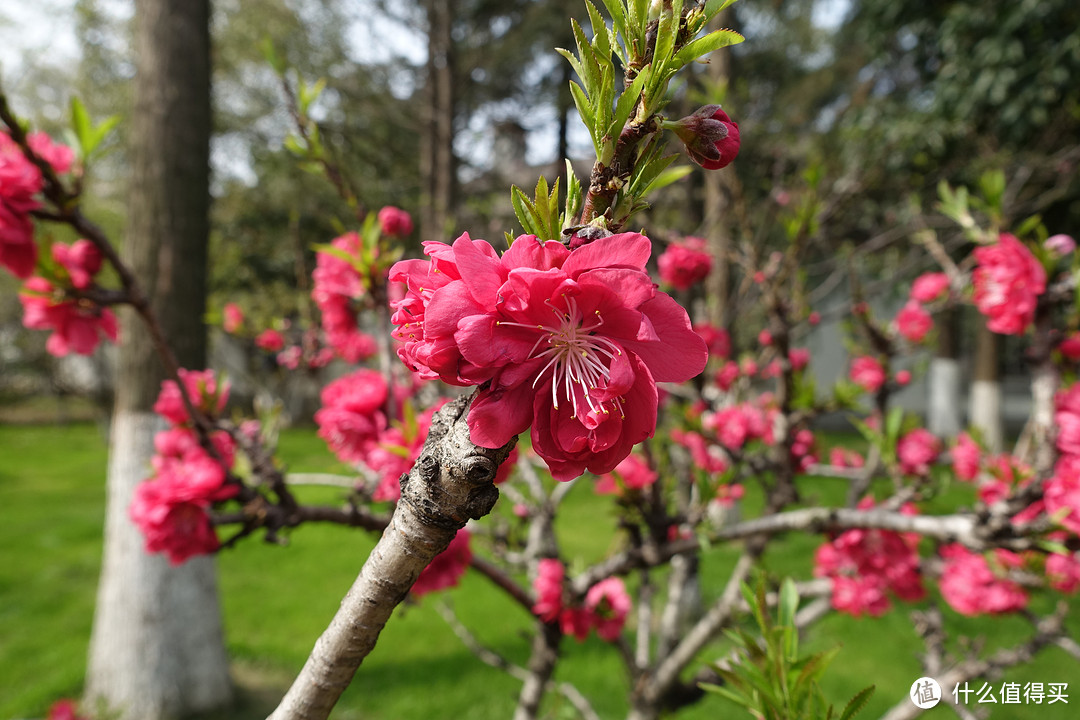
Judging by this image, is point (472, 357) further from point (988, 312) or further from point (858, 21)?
point (858, 21)

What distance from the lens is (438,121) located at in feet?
19.4

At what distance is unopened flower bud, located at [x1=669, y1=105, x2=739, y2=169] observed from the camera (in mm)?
Result: 609

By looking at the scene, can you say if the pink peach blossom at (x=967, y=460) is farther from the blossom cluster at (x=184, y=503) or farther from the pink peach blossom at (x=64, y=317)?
the pink peach blossom at (x=64, y=317)

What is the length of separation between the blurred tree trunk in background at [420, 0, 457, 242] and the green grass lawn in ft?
10.0

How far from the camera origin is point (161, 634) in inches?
128

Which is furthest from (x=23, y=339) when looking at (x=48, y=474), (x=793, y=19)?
(x=793, y=19)

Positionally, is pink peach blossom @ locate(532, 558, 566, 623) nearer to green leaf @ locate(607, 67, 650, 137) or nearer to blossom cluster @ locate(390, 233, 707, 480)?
blossom cluster @ locate(390, 233, 707, 480)

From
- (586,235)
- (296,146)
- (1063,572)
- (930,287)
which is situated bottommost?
(1063,572)

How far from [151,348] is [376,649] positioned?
2.81 meters

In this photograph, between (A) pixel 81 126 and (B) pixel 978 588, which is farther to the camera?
(B) pixel 978 588

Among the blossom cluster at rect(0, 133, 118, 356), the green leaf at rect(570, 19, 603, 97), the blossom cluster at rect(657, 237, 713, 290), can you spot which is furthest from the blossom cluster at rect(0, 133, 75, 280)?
the blossom cluster at rect(657, 237, 713, 290)

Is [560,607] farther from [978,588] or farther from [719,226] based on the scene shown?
[719,226]

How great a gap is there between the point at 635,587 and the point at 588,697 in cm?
153

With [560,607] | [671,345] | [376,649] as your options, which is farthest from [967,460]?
[376,649]
